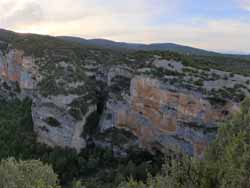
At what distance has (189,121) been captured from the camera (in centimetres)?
3609

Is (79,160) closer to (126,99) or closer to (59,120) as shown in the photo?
Result: (59,120)

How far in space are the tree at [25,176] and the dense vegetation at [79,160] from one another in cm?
1827

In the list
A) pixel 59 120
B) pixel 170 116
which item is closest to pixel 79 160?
pixel 59 120

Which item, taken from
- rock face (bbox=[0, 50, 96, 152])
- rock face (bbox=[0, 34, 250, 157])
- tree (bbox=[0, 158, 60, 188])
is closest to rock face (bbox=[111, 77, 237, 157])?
rock face (bbox=[0, 34, 250, 157])

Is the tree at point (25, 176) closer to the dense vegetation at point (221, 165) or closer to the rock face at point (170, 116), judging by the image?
the dense vegetation at point (221, 165)

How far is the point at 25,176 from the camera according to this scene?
14.4 m

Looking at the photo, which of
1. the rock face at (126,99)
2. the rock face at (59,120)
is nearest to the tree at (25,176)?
the rock face at (126,99)

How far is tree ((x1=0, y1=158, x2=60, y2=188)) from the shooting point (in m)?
13.4

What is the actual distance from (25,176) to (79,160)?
26495mm

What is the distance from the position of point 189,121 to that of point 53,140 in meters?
17.3

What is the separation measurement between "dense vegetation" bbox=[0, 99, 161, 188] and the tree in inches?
719

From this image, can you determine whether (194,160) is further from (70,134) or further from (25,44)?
(25,44)

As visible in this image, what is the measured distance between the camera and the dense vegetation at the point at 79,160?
36.2 metres

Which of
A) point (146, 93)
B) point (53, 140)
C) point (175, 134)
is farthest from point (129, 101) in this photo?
point (53, 140)
